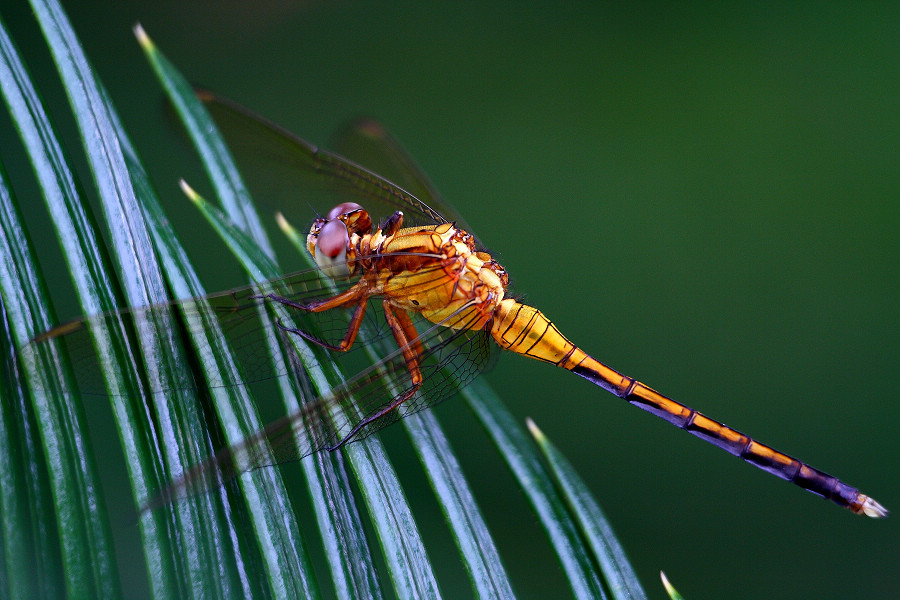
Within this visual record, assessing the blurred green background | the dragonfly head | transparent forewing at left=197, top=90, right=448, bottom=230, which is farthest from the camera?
the blurred green background

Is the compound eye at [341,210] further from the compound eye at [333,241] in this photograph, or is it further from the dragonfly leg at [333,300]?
the dragonfly leg at [333,300]

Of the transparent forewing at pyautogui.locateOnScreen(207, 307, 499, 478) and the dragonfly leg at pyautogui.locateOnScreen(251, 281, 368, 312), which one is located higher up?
the dragonfly leg at pyautogui.locateOnScreen(251, 281, 368, 312)

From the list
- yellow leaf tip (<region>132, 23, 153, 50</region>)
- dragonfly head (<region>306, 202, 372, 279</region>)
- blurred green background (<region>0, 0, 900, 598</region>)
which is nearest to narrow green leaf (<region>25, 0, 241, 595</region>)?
yellow leaf tip (<region>132, 23, 153, 50</region>)

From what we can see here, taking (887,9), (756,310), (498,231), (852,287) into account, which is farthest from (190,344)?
(887,9)

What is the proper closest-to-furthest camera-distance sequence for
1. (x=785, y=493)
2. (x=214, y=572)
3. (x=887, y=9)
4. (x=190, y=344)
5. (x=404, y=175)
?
1. (x=214, y=572)
2. (x=190, y=344)
3. (x=404, y=175)
4. (x=785, y=493)
5. (x=887, y=9)

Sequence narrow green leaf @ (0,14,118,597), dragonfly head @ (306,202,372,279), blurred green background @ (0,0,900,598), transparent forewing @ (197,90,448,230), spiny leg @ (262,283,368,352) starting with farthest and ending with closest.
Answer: blurred green background @ (0,0,900,598)
transparent forewing @ (197,90,448,230)
dragonfly head @ (306,202,372,279)
spiny leg @ (262,283,368,352)
narrow green leaf @ (0,14,118,597)

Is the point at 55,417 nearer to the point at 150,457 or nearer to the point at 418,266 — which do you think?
the point at 150,457

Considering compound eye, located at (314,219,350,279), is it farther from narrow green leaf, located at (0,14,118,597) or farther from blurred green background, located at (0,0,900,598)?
blurred green background, located at (0,0,900,598)

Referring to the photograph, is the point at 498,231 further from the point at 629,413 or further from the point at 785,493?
the point at 785,493

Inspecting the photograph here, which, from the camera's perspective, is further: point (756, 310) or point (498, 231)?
point (498, 231)
